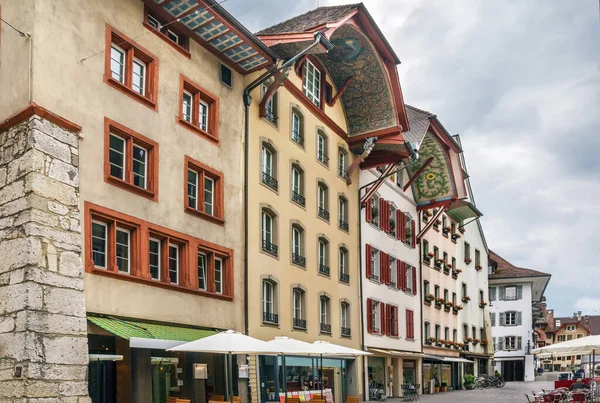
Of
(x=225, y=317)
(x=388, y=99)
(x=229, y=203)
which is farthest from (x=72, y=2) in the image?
(x=388, y=99)

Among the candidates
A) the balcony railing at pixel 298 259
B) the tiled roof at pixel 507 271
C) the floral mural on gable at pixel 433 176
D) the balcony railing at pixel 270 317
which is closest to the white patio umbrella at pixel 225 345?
the balcony railing at pixel 270 317

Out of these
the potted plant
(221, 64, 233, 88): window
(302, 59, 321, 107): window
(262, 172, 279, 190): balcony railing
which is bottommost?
the potted plant

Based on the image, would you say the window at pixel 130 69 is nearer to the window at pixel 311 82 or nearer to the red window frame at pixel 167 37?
the red window frame at pixel 167 37

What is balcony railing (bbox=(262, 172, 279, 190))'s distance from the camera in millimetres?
26781

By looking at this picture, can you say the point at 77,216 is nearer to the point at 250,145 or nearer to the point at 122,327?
the point at 122,327

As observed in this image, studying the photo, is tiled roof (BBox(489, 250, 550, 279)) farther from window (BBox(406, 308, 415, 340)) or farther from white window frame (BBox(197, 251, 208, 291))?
white window frame (BBox(197, 251, 208, 291))

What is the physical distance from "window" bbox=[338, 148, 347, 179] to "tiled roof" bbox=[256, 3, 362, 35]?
6.33 metres

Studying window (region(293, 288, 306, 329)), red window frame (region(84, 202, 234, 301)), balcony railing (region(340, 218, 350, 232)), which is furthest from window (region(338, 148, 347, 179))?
red window frame (region(84, 202, 234, 301))

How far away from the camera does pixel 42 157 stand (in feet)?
55.3

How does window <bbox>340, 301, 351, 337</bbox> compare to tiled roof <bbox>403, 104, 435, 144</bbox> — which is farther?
tiled roof <bbox>403, 104, 435, 144</bbox>

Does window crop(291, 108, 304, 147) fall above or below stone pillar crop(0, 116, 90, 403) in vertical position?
above

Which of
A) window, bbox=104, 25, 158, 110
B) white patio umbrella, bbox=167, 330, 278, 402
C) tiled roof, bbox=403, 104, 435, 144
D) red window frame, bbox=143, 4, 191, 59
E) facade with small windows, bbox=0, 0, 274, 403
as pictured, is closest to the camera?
facade with small windows, bbox=0, 0, 274, 403

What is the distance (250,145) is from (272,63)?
9.00 ft

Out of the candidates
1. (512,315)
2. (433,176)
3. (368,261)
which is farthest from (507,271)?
(368,261)
